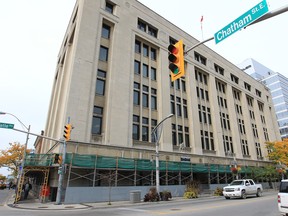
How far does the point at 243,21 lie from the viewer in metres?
5.35

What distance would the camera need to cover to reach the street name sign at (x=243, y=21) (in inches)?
196

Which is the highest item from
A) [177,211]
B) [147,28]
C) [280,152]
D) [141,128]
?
[147,28]

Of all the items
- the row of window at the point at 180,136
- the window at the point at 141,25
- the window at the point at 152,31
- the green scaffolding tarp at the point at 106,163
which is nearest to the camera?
the green scaffolding tarp at the point at 106,163

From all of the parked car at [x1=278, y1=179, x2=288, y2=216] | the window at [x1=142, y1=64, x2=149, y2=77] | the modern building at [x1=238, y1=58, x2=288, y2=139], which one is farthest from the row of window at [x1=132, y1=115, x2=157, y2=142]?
the modern building at [x1=238, y1=58, x2=288, y2=139]

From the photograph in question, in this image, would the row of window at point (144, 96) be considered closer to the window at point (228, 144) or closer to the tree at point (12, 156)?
the window at point (228, 144)

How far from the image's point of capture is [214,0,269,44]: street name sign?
498cm

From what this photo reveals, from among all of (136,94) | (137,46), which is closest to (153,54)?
(137,46)

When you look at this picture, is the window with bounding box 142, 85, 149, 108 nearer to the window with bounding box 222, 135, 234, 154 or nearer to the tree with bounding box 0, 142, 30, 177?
the window with bounding box 222, 135, 234, 154

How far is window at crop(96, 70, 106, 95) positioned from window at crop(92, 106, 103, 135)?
2.07m

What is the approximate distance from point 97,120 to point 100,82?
15.9 ft

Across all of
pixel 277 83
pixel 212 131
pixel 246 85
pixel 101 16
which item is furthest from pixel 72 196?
pixel 277 83

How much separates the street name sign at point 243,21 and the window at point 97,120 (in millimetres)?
18287

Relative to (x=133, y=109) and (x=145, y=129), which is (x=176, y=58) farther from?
(x=145, y=129)

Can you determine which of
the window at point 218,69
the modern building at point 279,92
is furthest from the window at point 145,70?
the modern building at point 279,92
